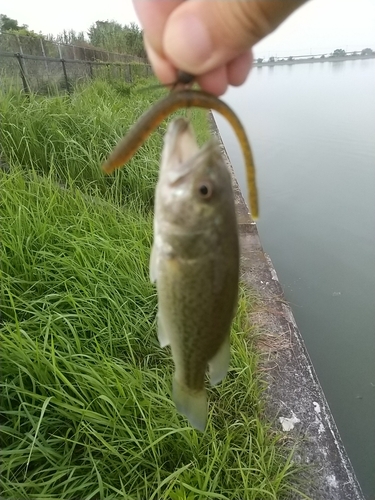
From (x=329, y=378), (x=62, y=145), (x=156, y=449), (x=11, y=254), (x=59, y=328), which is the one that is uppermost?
(x=62, y=145)

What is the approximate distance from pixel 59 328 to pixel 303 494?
54.7 inches

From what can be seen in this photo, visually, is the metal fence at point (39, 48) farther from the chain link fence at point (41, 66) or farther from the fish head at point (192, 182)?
the fish head at point (192, 182)

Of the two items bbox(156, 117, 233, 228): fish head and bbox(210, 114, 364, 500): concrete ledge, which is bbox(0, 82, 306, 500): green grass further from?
bbox(156, 117, 233, 228): fish head

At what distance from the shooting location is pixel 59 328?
214cm

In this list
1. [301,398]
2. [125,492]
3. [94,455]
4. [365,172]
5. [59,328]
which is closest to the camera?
[125,492]

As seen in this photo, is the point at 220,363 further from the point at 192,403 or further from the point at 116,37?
the point at 116,37

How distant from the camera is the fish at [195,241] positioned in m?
0.93

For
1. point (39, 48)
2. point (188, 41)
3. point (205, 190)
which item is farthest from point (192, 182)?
point (39, 48)

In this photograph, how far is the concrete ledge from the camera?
2025 mm

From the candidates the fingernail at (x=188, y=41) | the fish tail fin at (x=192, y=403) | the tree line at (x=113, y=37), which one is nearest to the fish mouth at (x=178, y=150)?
the fingernail at (x=188, y=41)

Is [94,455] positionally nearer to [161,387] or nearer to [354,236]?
[161,387]

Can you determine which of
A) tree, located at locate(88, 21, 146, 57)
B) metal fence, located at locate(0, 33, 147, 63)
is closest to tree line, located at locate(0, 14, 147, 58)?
tree, located at locate(88, 21, 146, 57)

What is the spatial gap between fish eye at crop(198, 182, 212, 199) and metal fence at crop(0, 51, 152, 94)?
4.50 metres

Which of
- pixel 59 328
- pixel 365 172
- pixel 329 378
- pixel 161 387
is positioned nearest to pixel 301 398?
pixel 161 387
